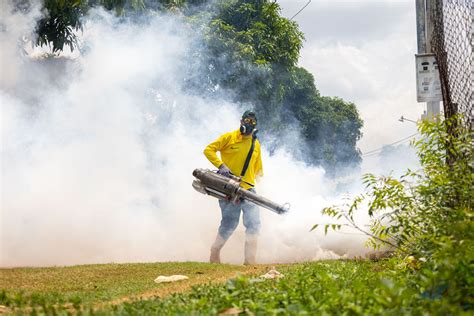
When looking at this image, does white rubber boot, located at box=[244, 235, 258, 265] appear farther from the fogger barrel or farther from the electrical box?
the electrical box

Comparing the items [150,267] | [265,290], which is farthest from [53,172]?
[265,290]

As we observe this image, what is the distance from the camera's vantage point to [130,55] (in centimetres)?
2034

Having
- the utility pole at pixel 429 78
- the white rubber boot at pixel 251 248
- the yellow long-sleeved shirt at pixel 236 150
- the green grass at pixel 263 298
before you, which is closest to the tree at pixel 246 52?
the yellow long-sleeved shirt at pixel 236 150

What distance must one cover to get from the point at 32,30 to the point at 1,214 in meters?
4.04

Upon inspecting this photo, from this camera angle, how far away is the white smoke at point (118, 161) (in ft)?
46.1

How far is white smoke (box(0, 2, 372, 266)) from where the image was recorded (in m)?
14.1

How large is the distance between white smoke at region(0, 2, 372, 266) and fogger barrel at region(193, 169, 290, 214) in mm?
2054

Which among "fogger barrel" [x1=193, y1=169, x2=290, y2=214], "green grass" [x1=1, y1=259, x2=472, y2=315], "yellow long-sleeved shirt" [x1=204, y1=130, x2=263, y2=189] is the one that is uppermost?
"yellow long-sleeved shirt" [x1=204, y1=130, x2=263, y2=189]

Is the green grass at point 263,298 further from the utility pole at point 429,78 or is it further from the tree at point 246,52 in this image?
the tree at point 246,52

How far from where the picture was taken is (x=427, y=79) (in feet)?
30.0

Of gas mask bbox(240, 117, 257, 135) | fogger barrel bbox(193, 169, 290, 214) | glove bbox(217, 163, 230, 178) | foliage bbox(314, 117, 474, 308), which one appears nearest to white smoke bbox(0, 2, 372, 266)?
fogger barrel bbox(193, 169, 290, 214)

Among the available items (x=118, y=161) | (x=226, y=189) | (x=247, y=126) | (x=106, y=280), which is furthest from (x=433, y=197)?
(x=118, y=161)

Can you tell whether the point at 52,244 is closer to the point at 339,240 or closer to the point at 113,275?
the point at 113,275

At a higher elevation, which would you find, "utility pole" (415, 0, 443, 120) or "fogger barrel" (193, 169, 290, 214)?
"utility pole" (415, 0, 443, 120)
